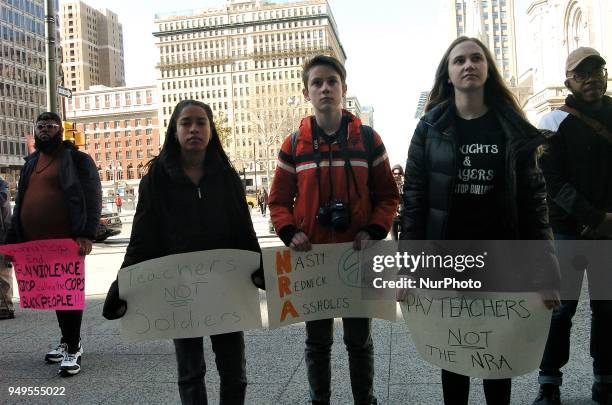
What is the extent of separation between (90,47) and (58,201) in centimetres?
19046

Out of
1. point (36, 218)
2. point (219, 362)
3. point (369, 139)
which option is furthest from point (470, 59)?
point (36, 218)

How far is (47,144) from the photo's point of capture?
14.5 feet

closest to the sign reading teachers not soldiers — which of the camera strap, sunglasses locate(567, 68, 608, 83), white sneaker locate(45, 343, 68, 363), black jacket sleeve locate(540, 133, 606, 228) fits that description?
the camera strap

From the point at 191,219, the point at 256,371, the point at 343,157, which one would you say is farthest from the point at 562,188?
the point at 256,371

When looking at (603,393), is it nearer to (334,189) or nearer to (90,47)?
(334,189)

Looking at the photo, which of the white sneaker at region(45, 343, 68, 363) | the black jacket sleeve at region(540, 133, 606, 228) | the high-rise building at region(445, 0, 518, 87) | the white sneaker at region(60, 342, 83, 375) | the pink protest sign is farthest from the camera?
the high-rise building at region(445, 0, 518, 87)

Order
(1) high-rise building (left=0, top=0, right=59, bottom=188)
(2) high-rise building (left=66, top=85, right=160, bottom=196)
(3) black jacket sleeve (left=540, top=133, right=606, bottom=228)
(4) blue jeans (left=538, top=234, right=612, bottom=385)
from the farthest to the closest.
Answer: (2) high-rise building (left=66, top=85, right=160, bottom=196) < (1) high-rise building (left=0, top=0, right=59, bottom=188) < (4) blue jeans (left=538, top=234, right=612, bottom=385) < (3) black jacket sleeve (left=540, top=133, right=606, bottom=228)

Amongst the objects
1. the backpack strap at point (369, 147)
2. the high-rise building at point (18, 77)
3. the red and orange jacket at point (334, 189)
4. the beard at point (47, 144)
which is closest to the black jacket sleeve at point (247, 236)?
the red and orange jacket at point (334, 189)

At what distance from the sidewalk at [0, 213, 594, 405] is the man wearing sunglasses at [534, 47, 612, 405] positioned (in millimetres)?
255

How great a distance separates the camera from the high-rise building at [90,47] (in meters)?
171

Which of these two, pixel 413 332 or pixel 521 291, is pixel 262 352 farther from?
pixel 521 291

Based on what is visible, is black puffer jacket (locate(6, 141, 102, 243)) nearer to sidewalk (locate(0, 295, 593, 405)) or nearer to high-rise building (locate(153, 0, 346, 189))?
sidewalk (locate(0, 295, 593, 405))

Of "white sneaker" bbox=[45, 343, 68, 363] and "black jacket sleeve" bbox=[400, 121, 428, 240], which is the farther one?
"white sneaker" bbox=[45, 343, 68, 363]

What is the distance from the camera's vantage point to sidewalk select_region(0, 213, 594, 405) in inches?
140
